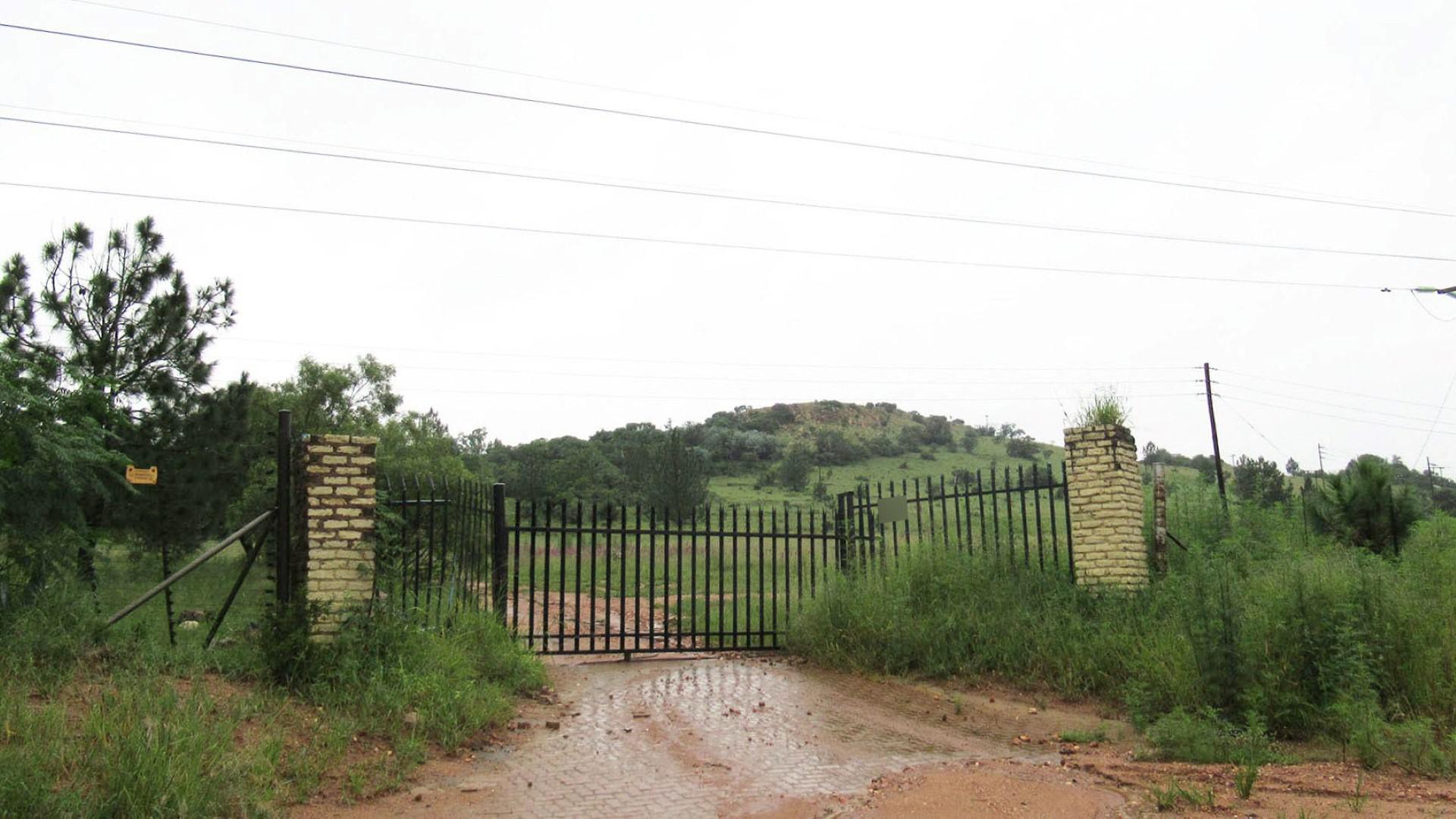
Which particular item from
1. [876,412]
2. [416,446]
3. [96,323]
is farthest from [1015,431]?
[96,323]

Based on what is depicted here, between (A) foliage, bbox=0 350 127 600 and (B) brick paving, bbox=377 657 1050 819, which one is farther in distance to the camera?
(A) foliage, bbox=0 350 127 600

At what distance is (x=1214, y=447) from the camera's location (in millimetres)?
33344

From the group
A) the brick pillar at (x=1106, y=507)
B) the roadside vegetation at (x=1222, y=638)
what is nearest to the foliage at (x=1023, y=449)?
the brick pillar at (x=1106, y=507)

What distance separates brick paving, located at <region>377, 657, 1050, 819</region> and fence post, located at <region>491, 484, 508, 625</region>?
3.89 feet

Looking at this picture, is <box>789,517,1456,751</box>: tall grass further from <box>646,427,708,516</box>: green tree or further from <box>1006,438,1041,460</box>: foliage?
<box>1006,438,1041,460</box>: foliage

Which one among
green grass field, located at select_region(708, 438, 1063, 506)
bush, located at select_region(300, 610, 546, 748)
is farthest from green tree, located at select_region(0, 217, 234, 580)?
green grass field, located at select_region(708, 438, 1063, 506)

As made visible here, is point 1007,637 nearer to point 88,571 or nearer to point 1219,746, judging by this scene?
point 1219,746

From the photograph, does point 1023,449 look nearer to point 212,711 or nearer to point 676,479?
point 676,479

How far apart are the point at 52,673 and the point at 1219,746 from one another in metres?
7.66

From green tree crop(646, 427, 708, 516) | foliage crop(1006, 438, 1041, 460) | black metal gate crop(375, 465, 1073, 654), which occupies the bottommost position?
black metal gate crop(375, 465, 1073, 654)

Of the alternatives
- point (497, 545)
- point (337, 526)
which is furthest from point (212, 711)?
point (497, 545)

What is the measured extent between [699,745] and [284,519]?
12.8ft

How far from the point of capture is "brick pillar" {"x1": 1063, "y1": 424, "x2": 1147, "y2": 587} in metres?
9.88

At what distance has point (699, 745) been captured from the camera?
23.0ft
